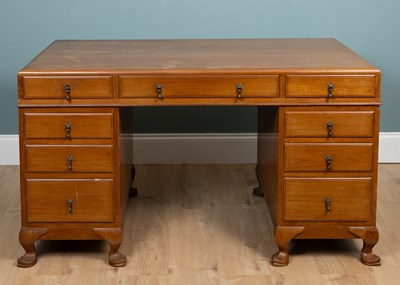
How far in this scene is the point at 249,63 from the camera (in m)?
3.18

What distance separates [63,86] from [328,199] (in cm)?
92

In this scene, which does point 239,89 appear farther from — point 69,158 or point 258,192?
point 258,192

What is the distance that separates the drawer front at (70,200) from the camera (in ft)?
10.3

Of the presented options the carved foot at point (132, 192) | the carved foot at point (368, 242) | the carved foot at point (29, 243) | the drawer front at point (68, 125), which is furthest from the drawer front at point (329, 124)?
the carved foot at point (132, 192)

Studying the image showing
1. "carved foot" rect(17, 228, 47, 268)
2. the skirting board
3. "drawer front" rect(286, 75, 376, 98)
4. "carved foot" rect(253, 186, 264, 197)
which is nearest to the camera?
"drawer front" rect(286, 75, 376, 98)

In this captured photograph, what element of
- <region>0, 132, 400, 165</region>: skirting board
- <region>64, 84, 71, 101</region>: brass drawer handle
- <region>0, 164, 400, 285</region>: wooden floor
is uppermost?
<region>64, 84, 71, 101</region>: brass drawer handle

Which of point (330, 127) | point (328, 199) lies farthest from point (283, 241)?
point (330, 127)

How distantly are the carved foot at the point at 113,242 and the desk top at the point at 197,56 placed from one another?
53 cm

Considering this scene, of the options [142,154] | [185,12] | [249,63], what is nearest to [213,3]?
[185,12]

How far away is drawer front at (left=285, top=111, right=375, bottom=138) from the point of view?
308 cm

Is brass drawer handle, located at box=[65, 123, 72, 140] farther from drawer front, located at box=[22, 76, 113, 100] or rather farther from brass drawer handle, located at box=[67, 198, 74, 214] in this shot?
brass drawer handle, located at box=[67, 198, 74, 214]

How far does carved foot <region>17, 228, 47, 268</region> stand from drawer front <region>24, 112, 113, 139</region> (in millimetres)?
315

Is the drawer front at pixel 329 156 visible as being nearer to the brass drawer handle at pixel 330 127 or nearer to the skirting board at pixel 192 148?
the brass drawer handle at pixel 330 127

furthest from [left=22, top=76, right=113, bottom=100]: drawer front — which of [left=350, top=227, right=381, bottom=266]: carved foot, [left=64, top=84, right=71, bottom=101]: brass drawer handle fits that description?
[left=350, top=227, right=381, bottom=266]: carved foot
